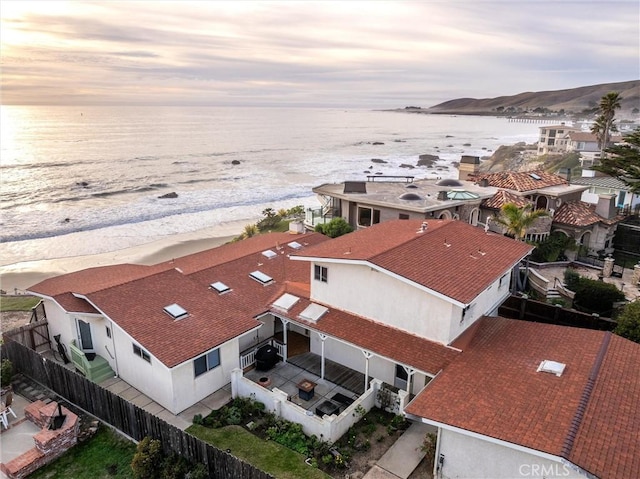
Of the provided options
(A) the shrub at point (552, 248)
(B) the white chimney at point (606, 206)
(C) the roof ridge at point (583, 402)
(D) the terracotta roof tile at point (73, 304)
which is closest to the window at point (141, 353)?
(D) the terracotta roof tile at point (73, 304)

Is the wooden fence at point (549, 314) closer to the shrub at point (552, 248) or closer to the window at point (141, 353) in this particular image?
the shrub at point (552, 248)

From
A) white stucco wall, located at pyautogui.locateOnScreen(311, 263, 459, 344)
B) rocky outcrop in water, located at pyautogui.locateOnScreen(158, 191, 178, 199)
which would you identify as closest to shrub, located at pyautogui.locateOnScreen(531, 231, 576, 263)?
white stucco wall, located at pyautogui.locateOnScreen(311, 263, 459, 344)

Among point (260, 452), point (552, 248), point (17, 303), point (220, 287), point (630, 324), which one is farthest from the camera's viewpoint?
point (552, 248)

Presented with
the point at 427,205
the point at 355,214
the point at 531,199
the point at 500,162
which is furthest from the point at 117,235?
the point at 500,162

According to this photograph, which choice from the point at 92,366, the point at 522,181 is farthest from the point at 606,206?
the point at 92,366

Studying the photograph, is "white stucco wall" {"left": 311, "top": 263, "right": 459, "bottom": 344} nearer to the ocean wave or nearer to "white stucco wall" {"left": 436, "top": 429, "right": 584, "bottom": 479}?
"white stucco wall" {"left": 436, "top": 429, "right": 584, "bottom": 479}

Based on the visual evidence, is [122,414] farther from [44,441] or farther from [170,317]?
[170,317]
